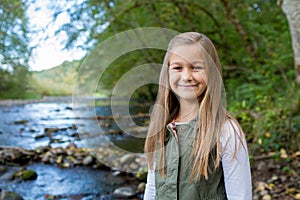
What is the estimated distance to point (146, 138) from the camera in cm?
129

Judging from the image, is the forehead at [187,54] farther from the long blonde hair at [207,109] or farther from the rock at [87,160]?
the rock at [87,160]

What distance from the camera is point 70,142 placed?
5.64m

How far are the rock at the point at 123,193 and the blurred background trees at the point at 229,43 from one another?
1.11 meters

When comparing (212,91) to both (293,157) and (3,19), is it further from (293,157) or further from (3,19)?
(3,19)

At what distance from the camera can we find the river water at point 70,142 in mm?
1381

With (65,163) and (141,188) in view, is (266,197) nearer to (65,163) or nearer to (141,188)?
(141,188)

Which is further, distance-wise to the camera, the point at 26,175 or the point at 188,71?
the point at 26,175

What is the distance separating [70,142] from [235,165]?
4.97m

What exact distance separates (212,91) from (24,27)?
2817 millimetres

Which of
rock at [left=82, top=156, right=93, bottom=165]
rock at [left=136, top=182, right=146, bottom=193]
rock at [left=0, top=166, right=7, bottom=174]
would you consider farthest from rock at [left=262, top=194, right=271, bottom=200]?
rock at [left=0, top=166, right=7, bottom=174]

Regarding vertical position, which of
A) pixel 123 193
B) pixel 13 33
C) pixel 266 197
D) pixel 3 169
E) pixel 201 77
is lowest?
pixel 123 193

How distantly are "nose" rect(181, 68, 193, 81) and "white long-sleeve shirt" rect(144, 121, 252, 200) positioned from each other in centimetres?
21

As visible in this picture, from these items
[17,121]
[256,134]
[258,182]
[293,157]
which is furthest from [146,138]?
[17,121]

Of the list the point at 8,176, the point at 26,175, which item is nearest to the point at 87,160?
the point at 26,175
